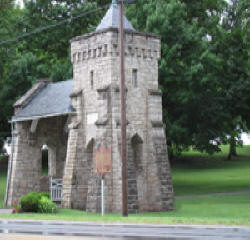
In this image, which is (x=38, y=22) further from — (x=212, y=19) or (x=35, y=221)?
(x=35, y=221)

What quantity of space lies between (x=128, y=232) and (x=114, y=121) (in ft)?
40.0

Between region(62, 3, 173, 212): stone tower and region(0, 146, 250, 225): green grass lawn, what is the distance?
4.53 ft

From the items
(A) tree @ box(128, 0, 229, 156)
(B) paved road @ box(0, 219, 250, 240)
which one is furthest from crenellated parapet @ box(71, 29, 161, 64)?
(B) paved road @ box(0, 219, 250, 240)

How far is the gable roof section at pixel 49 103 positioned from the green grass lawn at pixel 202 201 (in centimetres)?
609

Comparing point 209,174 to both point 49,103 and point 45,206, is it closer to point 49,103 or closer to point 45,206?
point 49,103

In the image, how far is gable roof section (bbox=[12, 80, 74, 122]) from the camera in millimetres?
30156

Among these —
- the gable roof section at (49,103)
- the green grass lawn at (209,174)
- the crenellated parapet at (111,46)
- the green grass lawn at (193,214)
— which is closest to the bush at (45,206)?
the green grass lawn at (193,214)

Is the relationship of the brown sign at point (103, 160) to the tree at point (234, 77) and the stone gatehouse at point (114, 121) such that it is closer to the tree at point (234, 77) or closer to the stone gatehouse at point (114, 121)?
the stone gatehouse at point (114, 121)

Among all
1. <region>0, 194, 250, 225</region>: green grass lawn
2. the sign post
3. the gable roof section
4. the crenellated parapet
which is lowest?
<region>0, 194, 250, 225</region>: green grass lawn

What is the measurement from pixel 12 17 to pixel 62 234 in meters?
35.9

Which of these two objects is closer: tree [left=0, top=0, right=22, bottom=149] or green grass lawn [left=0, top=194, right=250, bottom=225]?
green grass lawn [left=0, top=194, right=250, bottom=225]

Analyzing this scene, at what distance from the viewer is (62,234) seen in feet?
47.4

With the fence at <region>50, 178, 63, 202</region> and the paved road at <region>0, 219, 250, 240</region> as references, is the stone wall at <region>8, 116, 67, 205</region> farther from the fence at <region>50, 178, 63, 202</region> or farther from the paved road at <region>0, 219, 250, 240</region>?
the paved road at <region>0, 219, 250, 240</region>

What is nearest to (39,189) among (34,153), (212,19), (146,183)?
(34,153)
